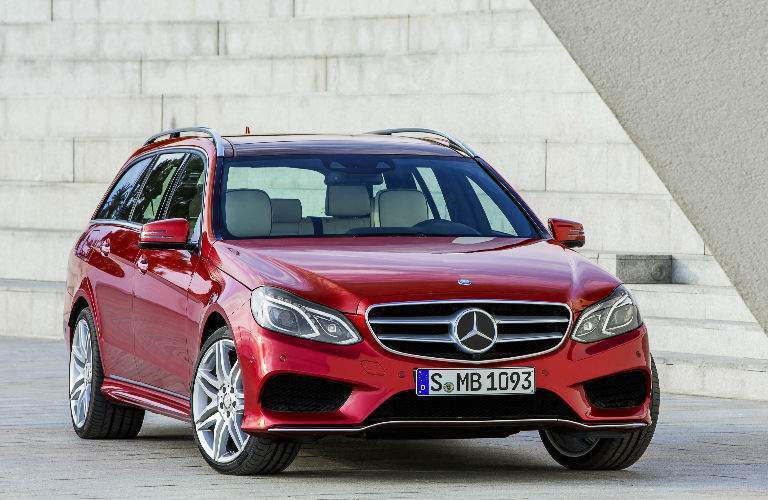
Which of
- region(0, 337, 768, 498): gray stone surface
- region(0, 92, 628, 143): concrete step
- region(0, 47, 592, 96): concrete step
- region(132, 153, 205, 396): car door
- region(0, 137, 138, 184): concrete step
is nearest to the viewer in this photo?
region(0, 337, 768, 498): gray stone surface

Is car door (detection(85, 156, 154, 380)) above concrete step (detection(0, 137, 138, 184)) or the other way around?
above

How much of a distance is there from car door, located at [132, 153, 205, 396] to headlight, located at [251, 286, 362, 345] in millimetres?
1004

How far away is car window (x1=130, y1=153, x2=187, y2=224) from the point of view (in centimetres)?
1118

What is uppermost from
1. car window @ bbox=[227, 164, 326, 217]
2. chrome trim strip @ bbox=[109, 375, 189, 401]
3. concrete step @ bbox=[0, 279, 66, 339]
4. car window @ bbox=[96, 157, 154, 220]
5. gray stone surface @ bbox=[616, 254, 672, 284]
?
car window @ bbox=[96, 157, 154, 220]

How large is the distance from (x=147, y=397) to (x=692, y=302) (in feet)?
22.1

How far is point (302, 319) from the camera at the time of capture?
28.8ft

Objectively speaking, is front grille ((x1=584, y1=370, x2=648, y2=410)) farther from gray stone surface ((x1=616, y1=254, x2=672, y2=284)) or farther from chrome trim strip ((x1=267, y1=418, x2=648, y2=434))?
gray stone surface ((x1=616, y1=254, x2=672, y2=284))

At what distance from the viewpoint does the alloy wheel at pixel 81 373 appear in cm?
1147

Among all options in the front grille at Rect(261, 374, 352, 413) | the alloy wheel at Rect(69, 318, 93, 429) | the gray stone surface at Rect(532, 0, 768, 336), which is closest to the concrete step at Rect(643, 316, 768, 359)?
the gray stone surface at Rect(532, 0, 768, 336)

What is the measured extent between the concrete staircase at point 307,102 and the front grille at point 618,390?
620 cm

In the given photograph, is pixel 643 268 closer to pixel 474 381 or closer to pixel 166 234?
pixel 166 234

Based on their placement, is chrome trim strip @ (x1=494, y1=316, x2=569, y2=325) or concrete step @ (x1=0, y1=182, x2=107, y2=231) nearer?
chrome trim strip @ (x1=494, y1=316, x2=569, y2=325)

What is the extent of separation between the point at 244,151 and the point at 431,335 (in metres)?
2.14

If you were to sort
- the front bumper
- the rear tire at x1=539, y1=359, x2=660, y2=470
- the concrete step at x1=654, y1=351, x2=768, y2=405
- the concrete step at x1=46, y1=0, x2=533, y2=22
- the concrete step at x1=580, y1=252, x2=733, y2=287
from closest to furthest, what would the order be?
the front bumper < the rear tire at x1=539, y1=359, x2=660, y2=470 < the concrete step at x1=654, y1=351, x2=768, y2=405 < the concrete step at x1=580, y1=252, x2=733, y2=287 < the concrete step at x1=46, y1=0, x2=533, y2=22
